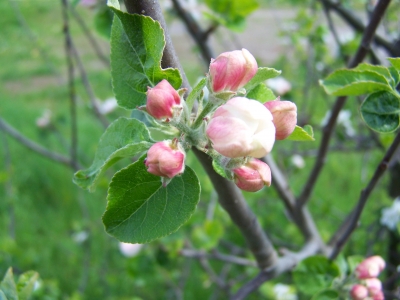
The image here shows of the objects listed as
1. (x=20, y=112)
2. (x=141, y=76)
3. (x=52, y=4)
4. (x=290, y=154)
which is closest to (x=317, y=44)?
(x=290, y=154)

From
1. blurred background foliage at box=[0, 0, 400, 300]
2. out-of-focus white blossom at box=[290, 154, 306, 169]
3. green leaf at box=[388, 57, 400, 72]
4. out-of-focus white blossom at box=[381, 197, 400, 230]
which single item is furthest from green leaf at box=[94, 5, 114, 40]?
out-of-focus white blossom at box=[290, 154, 306, 169]

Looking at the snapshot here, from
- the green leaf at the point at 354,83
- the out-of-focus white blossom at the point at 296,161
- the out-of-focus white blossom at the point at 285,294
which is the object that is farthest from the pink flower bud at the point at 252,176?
the out-of-focus white blossom at the point at 296,161

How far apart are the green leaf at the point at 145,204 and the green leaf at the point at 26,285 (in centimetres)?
23

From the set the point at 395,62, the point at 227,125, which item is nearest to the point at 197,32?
the point at 395,62

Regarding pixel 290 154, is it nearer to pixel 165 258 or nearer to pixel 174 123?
pixel 165 258

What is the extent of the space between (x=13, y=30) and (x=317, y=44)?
19.7 ft

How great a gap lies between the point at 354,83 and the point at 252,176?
24 centimetres

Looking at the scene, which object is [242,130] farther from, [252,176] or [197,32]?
[197,32]

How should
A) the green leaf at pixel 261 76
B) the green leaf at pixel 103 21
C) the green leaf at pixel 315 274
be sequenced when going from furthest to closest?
1. the green leaf at pixel 103 21
2. the green leaf at pixel 315 274
3. the green leaf at pixel 261 76

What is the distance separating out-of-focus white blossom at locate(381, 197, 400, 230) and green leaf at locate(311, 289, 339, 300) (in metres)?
0.77

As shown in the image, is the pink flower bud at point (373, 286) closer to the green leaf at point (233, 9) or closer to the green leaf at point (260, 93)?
the green leaf at point (260, 93)

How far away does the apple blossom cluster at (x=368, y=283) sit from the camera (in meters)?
0.80

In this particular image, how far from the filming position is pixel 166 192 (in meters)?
0.57

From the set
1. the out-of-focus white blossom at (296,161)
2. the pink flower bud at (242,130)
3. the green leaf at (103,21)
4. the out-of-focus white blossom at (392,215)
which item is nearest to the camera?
the pink flower bud at (242,130)
